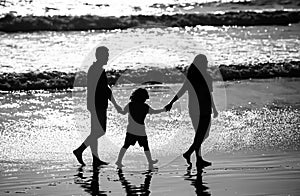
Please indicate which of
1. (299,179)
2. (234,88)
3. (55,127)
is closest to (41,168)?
(55,127)

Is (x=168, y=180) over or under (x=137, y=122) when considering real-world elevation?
under

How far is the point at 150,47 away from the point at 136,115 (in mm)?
8835

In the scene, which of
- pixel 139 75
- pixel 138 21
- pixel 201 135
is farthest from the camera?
pixel 138 21

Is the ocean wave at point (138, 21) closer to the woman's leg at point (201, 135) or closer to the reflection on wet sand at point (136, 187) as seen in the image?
the woman's leg at point (201, 135)

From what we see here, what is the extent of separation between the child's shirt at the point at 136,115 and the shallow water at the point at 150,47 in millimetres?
6528

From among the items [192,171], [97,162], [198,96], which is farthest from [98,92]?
[192,171]

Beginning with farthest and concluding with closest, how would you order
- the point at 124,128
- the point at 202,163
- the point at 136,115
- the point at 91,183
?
1. the point at 124,128
2. the point at 202,163
3. the point at 136,115
4. the point at 91,183

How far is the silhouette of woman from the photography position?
8727 millimetres

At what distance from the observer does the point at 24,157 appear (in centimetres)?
900

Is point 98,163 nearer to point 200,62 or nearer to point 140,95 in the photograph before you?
point 140,95

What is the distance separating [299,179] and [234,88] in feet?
18.8

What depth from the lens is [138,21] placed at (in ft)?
71.0

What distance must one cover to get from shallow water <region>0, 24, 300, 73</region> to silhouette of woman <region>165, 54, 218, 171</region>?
6.26 metres

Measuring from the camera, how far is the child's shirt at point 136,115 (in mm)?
8461
